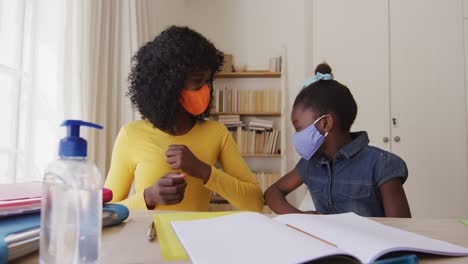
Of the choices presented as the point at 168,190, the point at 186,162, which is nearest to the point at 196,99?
the point at 186,162

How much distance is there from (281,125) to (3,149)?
2.25m

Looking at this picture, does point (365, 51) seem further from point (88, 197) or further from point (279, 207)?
point (88, 197)

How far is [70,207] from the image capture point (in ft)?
1.30

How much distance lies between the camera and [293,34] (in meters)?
3.25

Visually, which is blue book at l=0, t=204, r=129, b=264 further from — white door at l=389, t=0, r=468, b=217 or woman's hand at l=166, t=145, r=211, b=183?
white door at l=389, t=0, r=468, b=217

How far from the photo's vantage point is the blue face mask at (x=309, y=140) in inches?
46.8

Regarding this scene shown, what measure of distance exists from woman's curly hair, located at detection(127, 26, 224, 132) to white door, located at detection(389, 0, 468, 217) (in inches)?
81.2

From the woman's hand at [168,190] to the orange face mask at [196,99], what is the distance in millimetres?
346

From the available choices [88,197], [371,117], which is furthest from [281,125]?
[88,197]

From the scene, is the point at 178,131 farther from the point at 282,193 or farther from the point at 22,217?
the point at 22,217

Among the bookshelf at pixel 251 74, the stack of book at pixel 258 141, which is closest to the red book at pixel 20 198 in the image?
the stack of book at pixel 258 141

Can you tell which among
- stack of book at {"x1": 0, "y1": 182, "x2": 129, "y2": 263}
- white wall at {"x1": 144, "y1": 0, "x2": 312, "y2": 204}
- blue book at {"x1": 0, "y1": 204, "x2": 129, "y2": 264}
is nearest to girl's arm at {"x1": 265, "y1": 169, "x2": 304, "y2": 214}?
stack of book at {"x1": 0, "y1": 182, "x2": 129, "y2": 263}

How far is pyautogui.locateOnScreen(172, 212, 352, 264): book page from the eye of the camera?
16.4 inches

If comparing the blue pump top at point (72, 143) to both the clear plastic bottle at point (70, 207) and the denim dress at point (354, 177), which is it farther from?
the denim dress at point (354, 177)
